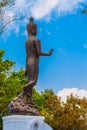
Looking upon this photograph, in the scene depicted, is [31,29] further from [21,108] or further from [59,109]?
[59,109]

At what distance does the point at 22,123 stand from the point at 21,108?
22.3 inches

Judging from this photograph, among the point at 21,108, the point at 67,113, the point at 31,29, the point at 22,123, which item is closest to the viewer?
the point at 22,123

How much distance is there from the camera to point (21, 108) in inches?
626

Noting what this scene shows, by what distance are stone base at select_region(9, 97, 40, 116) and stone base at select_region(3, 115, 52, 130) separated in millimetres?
235

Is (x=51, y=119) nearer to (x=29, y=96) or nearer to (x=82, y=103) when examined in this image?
(x=82, y=103)

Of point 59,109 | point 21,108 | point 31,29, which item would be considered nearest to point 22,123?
point 21,108

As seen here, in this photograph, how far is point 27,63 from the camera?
55.2 ft

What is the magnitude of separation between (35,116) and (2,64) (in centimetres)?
1740

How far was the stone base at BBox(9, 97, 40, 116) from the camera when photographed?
15844 millimetres

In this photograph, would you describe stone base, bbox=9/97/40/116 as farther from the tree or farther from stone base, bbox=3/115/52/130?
the tree

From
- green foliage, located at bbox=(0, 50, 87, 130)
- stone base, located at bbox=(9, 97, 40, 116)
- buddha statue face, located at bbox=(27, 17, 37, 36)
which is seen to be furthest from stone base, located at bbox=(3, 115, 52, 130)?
green foliage, located at bbox=(0, 50, 87, 130)

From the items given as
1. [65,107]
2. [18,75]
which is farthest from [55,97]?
[18,75]

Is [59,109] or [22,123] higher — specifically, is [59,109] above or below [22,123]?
above

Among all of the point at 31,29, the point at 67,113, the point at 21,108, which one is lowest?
the point at 21,108
